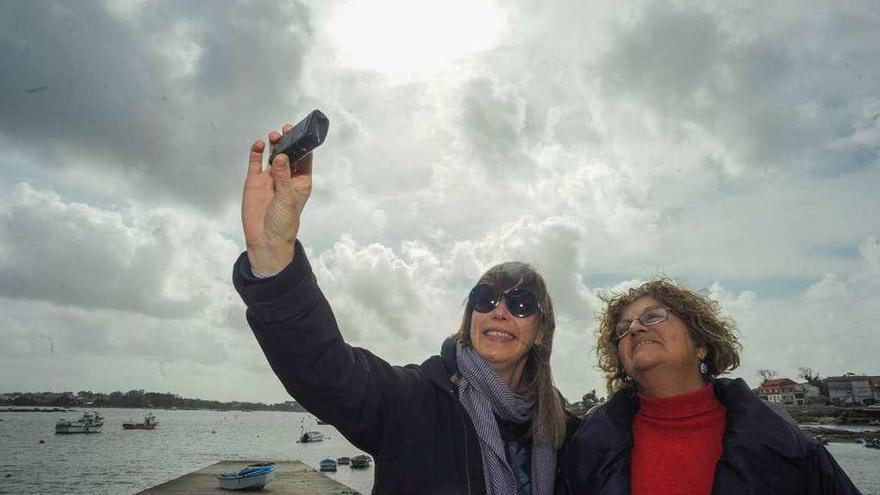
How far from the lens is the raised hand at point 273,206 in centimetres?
203

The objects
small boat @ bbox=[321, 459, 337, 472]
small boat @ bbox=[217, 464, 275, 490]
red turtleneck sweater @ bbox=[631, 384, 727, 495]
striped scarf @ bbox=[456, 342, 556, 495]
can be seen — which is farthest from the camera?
small boat @ bbox=[321, 459, 337, 472]

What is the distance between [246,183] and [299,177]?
0.77ft

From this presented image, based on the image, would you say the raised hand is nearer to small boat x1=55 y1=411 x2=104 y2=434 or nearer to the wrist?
the wrist

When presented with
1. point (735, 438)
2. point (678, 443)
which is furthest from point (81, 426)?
point (735, 438)

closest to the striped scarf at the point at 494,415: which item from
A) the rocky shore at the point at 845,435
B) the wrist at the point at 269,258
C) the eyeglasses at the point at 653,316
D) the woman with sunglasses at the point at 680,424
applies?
the woman with sunglasses at the point at 680,424

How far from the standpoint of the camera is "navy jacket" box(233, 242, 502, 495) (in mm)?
1965

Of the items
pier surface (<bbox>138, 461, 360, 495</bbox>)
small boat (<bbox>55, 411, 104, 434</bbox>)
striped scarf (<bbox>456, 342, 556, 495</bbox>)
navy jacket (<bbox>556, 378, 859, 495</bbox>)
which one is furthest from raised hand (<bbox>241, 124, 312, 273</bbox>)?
small boat (<bbox>55, 411, 104, 434</bbox>)

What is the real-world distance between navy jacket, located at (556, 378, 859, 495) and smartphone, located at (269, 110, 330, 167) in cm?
272

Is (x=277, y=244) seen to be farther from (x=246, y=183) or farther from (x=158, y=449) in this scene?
(x=158, y=449)

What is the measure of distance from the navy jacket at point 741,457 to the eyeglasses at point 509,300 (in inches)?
39.7

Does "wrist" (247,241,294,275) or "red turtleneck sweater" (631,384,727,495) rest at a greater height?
"wrist" (247,241,294,275)

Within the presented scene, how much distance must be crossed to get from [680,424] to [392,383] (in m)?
2.30

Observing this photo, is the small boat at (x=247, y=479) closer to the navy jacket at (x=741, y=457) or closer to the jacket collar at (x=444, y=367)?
the navy jacket at (x=741, y=457)

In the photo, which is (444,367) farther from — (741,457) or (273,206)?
(741,457)
